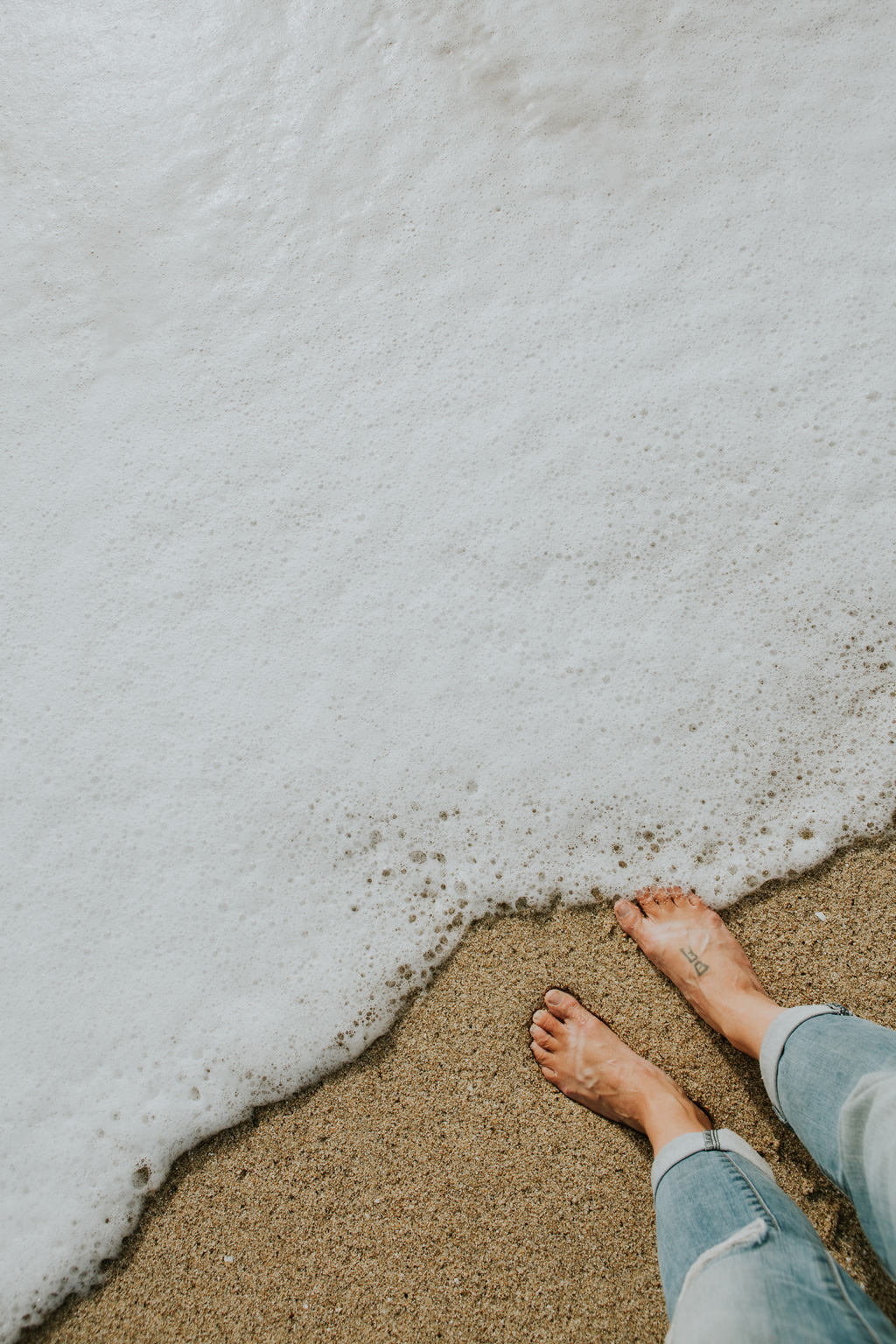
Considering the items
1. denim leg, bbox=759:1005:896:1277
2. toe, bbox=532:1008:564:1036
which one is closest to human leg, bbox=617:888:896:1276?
denim leg, bbox=759:1005:896:1277

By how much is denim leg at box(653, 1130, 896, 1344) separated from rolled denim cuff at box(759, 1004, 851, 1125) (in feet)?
0.46

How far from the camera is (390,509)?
1910 mm

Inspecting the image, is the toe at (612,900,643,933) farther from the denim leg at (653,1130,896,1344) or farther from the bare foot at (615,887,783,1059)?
the denim leg at (653,1130,896,1344)

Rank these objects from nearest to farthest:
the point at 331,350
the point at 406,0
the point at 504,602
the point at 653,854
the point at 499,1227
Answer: the point at 499,1227, the point at 653,854, the point at 504,602, the point at 331,350, the point at 406,0

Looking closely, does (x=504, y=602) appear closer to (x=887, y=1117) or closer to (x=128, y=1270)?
(x=887, y=1117)

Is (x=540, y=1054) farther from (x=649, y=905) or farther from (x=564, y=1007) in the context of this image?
(x=649, y=905)

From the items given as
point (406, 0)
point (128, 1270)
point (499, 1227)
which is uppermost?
point (406, 0)

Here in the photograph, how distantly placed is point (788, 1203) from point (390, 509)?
178cm

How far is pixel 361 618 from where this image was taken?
1860 millimetres

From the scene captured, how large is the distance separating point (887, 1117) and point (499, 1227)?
84cm

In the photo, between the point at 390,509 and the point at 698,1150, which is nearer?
the point at 698,1150

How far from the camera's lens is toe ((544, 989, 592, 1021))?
61.5 inches

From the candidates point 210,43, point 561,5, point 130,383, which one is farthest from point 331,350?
point 561,5

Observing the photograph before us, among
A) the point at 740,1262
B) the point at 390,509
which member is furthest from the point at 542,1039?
the point at 390,509
